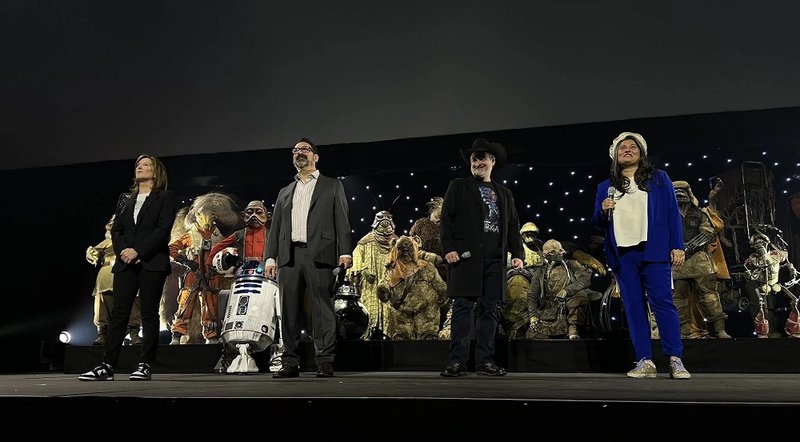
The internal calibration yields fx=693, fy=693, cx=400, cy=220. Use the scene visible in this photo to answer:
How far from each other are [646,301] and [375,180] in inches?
153

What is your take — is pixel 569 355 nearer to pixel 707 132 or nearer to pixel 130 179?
pixel 707 132

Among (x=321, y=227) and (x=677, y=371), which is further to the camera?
(x=321, y=227)

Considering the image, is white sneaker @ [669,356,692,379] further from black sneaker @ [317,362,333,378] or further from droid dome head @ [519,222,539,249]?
droid dome head @ [519,222,539,249]

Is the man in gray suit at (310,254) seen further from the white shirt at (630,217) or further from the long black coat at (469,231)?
the white shirt at (630,217)

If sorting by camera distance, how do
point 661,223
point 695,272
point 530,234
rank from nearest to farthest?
1. point 661,223
2. point 695,272
3. point 530,234

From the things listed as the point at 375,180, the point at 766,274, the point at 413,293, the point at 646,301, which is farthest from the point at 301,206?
the point at 766,274

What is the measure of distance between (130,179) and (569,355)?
4.80 m

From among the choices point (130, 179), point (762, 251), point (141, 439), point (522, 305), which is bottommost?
point (141, 439)

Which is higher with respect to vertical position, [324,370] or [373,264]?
[373,264]

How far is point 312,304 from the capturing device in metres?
3.98

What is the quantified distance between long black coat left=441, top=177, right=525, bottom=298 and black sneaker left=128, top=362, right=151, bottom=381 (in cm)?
177

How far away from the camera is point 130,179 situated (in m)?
7.12

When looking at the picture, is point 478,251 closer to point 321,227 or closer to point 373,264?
point 321,227

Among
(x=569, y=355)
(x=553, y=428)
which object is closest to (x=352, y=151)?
(x=569, y=355)
